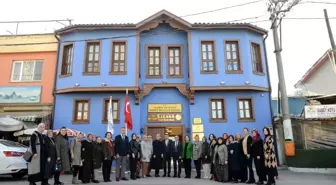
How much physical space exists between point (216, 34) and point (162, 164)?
9078 mm

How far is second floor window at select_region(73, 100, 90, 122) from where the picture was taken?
645 inches

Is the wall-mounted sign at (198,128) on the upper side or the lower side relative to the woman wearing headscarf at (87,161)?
upper

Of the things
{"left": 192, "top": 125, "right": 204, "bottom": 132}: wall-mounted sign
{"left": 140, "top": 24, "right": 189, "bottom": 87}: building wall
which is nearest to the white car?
{"left": 140, "top": 24, "right": 189, "bottom": 87}: building wall

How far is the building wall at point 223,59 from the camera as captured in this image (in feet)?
54.0

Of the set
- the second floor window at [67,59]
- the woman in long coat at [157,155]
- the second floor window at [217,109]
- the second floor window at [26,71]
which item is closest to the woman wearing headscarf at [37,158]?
the woman in long coat at [157,155]

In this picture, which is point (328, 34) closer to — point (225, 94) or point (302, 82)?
point (225, 94)

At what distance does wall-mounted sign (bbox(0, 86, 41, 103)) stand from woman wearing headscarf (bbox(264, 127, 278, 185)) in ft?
46.1

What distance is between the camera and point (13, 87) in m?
17.4

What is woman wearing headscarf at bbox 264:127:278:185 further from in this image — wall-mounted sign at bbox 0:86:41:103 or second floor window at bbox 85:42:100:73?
wall-mounted sign at bbox 0:86:41:103

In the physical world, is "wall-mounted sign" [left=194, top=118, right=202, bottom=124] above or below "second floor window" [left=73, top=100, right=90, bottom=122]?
below

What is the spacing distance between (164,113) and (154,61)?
3.37 m

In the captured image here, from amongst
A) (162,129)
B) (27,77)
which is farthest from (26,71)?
(162,129)

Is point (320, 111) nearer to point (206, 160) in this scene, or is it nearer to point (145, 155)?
point (206, 160)

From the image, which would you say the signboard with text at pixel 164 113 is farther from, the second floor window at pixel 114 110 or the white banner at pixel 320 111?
the white banner at pixel 320 111
